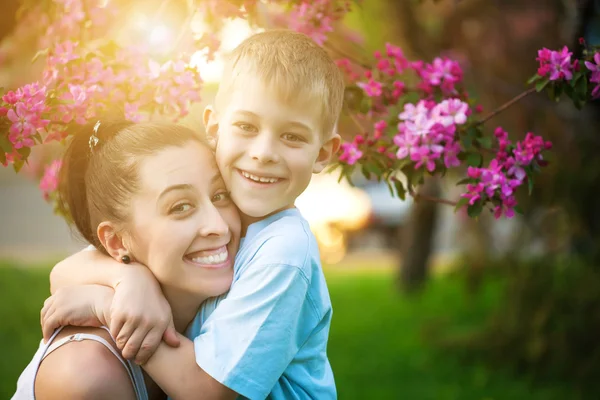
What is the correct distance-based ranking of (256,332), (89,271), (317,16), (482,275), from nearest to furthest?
1. (256,332)
2. (89,271)
3. (317,16)
4. (482,275)

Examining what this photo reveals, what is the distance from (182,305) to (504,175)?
1252 mm

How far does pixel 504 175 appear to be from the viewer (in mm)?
2480

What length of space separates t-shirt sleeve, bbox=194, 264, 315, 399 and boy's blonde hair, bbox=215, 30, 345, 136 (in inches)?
20.9

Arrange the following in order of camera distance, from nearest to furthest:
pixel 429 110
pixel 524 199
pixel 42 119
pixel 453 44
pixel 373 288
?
pixel 42 119 < pixel 429 110 < pixel 524 199 < pixel 453 44 < pixel 373 288

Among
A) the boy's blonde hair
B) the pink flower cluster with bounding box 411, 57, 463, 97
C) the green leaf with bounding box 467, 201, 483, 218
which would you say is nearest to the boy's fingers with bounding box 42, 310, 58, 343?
the boy's blonde hair

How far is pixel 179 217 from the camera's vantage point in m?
2.01

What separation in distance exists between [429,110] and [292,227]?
2.98 ft

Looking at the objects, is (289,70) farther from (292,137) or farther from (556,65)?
(556,65)

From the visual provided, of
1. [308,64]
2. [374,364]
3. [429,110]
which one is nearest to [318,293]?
[308,64]

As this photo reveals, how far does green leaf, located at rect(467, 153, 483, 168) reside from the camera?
8.39 feet

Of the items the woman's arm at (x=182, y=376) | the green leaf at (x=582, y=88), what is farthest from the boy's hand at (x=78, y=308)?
the green leaf at (x=582, y=88)

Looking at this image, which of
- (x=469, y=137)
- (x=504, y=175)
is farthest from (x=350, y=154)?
(x=504, y=175)

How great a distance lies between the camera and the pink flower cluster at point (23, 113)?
2238 millimetres

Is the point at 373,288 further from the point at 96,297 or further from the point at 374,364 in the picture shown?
the point at 96,297
